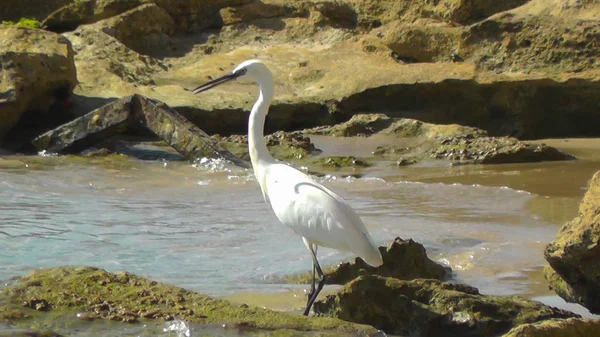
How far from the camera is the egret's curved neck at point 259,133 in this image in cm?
653

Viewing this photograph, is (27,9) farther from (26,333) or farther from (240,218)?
(26,333)

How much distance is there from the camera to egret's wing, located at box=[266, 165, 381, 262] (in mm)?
5531

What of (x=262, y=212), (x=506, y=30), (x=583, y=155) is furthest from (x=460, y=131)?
(x=262, y=212)

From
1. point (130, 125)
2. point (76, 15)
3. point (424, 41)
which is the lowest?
point (130, 125)

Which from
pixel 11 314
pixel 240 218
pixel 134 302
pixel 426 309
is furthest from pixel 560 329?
pixel 240 218

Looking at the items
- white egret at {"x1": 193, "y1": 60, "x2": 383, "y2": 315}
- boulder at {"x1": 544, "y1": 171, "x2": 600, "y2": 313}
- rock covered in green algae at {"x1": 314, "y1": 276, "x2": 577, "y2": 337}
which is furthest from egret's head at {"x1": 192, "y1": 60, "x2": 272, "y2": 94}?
boulder at {"x1": 544, "y1": 171, "x2": 600, "y2": 313}

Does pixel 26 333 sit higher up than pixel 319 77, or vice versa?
pixel 319 77

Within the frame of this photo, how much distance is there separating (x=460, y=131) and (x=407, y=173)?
157 centimetres

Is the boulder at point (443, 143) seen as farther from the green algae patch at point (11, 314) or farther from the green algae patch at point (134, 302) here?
the green algae patch at point (11, 314)

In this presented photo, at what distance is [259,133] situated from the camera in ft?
21.6

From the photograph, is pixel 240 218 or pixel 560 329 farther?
pixel 240 218

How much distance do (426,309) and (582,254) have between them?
758mm

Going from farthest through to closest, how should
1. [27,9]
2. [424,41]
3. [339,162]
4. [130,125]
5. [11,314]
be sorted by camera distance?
[27,9] → [424,41] → [130,125] → [339,162] → [11,314]

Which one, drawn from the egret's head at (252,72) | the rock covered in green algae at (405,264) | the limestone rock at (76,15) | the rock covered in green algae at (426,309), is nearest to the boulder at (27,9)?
the limestone rock at (76,15)
